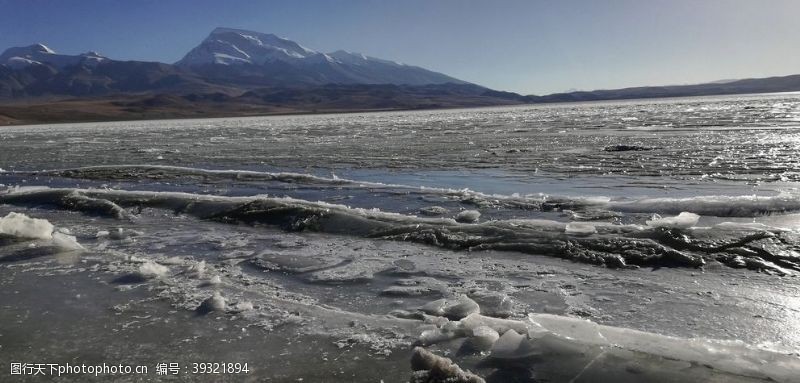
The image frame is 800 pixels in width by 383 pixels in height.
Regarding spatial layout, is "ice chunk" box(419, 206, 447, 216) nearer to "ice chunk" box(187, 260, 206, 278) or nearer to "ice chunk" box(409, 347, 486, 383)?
"ice chunk" box(187, 260, 206, 278)

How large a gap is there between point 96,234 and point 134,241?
2.47 feet

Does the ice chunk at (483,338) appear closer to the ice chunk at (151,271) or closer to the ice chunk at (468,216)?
the ice chunk at (151,271)

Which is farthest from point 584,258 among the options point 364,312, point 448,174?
point 448,174

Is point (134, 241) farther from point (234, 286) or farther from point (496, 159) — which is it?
point (496, 159)

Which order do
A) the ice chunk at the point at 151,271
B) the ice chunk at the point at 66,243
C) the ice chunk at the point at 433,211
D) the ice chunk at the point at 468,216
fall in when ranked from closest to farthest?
the ice chunk at the point at 151,271, the ice chunk at the point at 66,243, the ice chunk at the point at 468,216, the ice chunk at the point at 433,211

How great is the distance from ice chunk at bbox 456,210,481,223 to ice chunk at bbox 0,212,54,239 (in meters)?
4.78

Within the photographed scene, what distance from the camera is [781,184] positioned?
8.41m

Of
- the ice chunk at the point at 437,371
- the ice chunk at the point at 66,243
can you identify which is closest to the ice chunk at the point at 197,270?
the ice chunk at the point at 66,243

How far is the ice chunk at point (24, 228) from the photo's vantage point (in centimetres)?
649

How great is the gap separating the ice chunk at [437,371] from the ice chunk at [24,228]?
5.42m

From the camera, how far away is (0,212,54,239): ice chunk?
6492 millimetres

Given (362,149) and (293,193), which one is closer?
(293,193)

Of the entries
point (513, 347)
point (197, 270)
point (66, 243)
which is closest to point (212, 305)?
point (197, 270)

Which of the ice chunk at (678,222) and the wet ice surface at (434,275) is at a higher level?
the ice chunk at (678,222)
